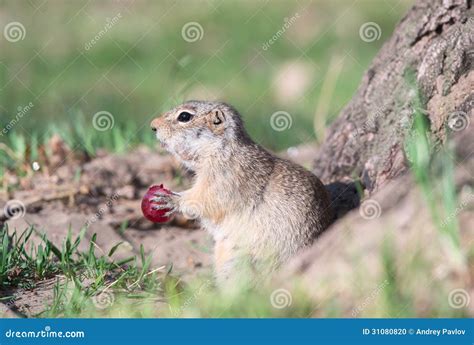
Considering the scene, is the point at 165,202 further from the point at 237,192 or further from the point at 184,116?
the point at 184,116

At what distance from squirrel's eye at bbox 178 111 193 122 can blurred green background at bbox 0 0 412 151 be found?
388 cm

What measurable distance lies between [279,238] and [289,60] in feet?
26.7

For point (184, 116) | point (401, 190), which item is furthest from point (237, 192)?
point (401, 190)

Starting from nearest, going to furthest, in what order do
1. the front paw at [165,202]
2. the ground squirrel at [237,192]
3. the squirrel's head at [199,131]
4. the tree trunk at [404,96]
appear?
the ground squirrel at [237,192] < the tree trunk at [404,96] < the front paw at [165,202] < the squirrel's head at [199,131]

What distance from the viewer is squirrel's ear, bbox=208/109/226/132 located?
17.6ft

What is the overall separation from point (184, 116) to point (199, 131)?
167mm

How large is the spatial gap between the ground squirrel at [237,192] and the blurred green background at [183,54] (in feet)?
12.8

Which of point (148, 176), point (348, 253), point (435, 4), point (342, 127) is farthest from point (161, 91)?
point (348, 253)

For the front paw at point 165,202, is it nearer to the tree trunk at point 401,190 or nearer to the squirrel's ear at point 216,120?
the squirrel's ear at point 216,120

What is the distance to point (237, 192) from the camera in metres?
5.08

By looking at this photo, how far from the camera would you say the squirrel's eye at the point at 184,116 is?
17.8 feet

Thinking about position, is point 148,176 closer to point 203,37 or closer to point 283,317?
point 283,317

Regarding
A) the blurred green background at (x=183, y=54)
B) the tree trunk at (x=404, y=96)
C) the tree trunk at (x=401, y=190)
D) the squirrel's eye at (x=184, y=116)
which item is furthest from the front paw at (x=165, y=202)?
the blurred green background at (x=183, y=54)

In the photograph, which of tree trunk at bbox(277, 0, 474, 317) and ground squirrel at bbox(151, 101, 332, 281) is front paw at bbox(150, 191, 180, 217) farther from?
tree trunk at bbox(277, 0, 474, 317)
